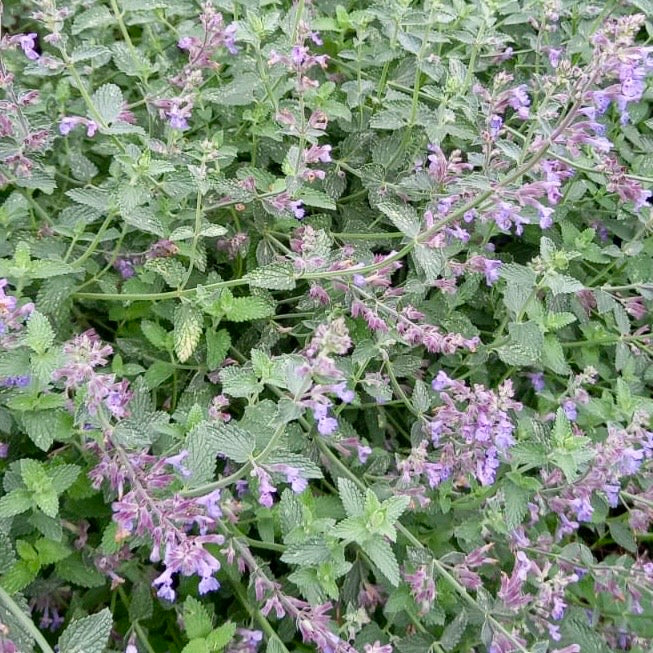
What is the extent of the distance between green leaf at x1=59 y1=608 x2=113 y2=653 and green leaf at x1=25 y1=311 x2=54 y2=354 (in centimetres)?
84

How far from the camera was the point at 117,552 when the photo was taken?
267 centimetres

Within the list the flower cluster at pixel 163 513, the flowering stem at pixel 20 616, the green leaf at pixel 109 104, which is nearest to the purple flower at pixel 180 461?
the flower cluster at pixel 163 513

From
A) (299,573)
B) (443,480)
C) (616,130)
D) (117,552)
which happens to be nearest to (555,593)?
(443,480)

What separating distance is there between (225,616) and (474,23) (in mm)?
2914

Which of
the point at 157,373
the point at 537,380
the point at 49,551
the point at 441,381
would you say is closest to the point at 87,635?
the point at 49,551

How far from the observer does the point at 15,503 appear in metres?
2.44

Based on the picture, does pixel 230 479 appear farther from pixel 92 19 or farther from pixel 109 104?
pixel 92 19

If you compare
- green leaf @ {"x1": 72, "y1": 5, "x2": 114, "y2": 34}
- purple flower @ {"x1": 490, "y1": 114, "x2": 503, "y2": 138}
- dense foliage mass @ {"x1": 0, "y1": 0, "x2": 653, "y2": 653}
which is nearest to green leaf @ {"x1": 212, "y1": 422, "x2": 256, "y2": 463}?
→ dense foliage mass @ {"x1": 0, "y1": 0, "x2": 653, "y2": 653}

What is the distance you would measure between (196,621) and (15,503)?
72cm

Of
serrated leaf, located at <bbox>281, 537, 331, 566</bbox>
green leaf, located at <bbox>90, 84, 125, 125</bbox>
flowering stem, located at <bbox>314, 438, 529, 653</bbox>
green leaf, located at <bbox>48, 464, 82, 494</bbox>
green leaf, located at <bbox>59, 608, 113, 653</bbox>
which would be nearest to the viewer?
green leaf, located at <bbox>59, 608, 113, 653</bbox>

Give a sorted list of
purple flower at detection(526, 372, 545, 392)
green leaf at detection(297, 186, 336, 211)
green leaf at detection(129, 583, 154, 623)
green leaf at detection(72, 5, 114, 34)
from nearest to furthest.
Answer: green leaf at detection(129, 583, 154, 623), green leaf at detection(297, 186, 336, 211), green leaf at detection(72, 5, 114, 34), purple flower at detection(526, 372, 545, 392)

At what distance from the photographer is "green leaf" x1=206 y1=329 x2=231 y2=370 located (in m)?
2.97

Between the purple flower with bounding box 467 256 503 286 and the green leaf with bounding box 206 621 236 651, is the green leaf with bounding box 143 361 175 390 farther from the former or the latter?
the purple flower with bounding box 467 256 503 286

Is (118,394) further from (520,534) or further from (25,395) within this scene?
(520,534)
